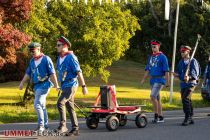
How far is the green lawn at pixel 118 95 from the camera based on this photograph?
14281 mm

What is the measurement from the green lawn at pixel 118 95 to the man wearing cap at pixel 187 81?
345cm

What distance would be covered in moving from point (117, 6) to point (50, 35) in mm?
4455

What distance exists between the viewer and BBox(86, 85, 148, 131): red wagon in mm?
10875

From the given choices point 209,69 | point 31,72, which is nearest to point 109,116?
point 31,72

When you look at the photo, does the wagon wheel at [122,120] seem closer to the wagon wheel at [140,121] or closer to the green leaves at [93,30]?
the wagon wheel at [140,121]

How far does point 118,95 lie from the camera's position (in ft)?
108

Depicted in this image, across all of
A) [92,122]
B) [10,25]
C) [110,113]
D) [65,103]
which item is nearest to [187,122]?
[110,113]

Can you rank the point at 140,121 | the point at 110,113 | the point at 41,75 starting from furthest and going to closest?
the point at 140,121
the point at 110,113
the point at 41,75

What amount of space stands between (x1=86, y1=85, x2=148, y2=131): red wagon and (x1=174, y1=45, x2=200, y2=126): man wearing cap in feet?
4.19

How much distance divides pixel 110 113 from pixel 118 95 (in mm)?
22080

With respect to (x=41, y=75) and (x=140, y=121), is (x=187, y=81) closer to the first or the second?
(x=140, y=121)

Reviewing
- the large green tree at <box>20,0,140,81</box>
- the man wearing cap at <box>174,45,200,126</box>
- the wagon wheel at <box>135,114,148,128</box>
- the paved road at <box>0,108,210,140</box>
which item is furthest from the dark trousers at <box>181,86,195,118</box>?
the large green tree at <box>20,0,140,81</box>

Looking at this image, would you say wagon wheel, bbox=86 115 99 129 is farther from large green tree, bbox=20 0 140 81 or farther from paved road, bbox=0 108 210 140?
large green tree, bbox=20 0 140 81

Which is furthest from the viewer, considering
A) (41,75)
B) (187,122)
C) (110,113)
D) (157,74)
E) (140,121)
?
(157,74)
